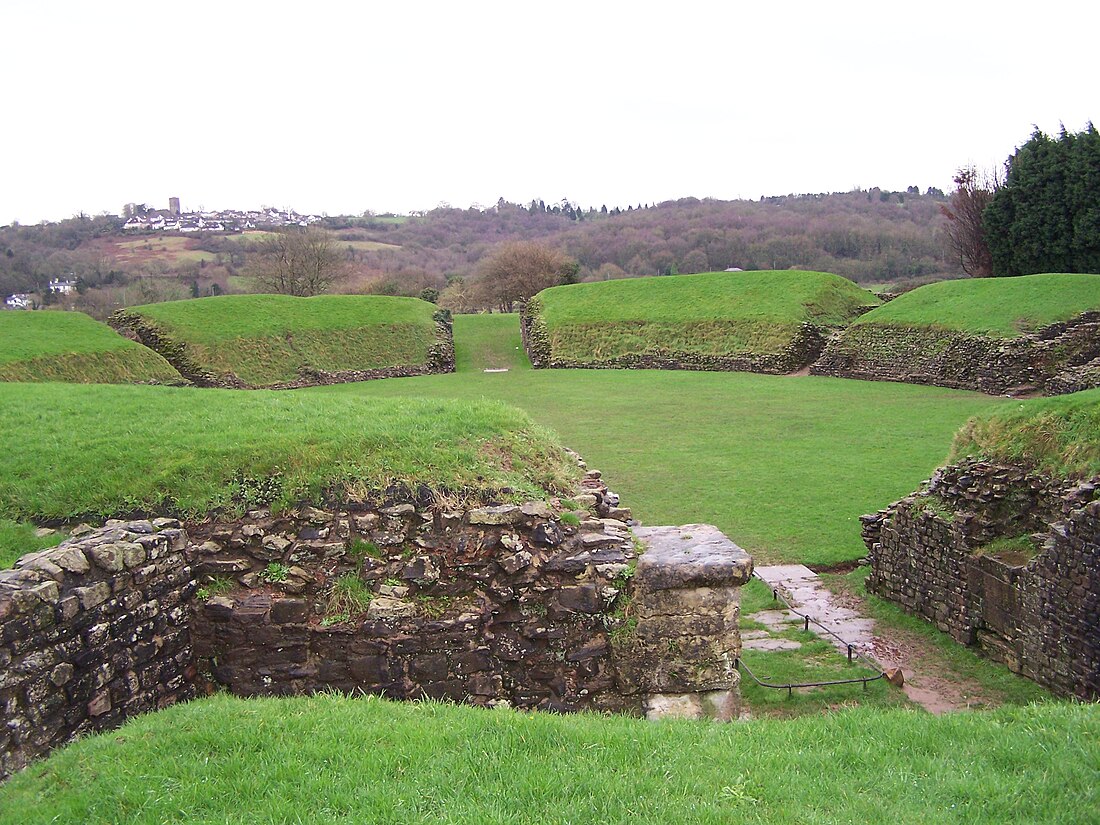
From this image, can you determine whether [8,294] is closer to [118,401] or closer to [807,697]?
[118,401]

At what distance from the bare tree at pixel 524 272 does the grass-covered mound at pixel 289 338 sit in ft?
50.8

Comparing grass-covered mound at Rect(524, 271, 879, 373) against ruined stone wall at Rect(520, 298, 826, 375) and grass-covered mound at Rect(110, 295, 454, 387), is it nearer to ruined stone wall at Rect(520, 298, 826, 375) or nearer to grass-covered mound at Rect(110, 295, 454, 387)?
ruined stone wall at Rect(520, 298, 826, 375)

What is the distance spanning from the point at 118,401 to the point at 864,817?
11100 millimetres

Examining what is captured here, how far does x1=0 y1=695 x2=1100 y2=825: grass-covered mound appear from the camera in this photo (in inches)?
150

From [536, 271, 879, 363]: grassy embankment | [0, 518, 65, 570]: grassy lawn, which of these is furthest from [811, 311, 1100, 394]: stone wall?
[0, 518, 65, 570]: grassy lawn

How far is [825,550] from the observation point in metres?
11.6

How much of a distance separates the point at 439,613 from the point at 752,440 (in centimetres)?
1404

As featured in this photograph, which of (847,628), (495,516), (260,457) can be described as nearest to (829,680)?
(847,628)

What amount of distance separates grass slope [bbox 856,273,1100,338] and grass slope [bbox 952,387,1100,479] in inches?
878

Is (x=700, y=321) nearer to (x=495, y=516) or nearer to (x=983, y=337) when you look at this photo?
(x=983, y=337)

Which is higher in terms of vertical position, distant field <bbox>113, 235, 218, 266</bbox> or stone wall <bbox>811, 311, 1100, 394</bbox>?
distant field <bbox>113, 235, 218, 266</bbox>

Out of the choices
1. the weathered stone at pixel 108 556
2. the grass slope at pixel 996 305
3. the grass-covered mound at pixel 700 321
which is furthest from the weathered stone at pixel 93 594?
the grass-covered mound at pixel 700 321

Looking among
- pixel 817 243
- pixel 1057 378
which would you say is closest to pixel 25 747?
pixel 1057 378

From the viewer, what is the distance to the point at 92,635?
5883 mm
